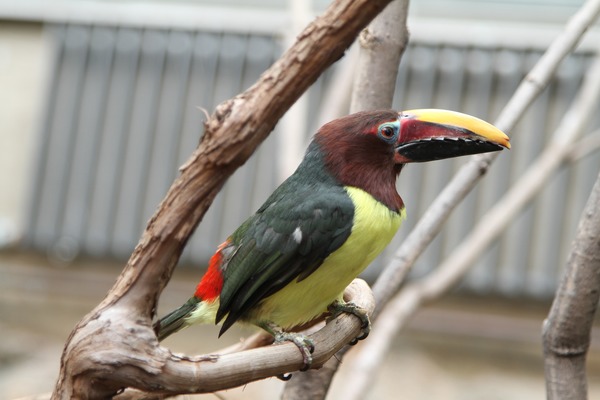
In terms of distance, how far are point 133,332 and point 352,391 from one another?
4.26 ft

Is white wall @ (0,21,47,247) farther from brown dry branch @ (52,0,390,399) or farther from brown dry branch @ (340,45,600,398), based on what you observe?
brown dry branch @ (52,0,390,399)

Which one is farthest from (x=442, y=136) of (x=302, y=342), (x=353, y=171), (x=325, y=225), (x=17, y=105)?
(x=17, y=105)

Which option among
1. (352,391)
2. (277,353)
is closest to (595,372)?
(352,391)

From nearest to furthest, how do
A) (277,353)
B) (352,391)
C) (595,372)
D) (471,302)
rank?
(277,353) → (352,391) → (595,372) → (471,302)

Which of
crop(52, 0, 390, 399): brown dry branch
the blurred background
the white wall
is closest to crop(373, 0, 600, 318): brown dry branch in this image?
crop(52, 0, 390, 399): brown dry branch

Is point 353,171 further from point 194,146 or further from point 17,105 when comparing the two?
point 17,105

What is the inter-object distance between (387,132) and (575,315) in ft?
2.08

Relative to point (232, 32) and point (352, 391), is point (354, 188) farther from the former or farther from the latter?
point (232, 32)

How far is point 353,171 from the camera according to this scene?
236 centimetres

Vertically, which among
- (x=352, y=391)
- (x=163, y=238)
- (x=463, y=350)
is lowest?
(x=463, y=350)

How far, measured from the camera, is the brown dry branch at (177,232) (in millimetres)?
1668

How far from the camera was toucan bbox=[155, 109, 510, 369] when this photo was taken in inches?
87.6

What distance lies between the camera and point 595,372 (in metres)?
5.43

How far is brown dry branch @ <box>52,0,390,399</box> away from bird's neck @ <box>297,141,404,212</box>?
654mm
